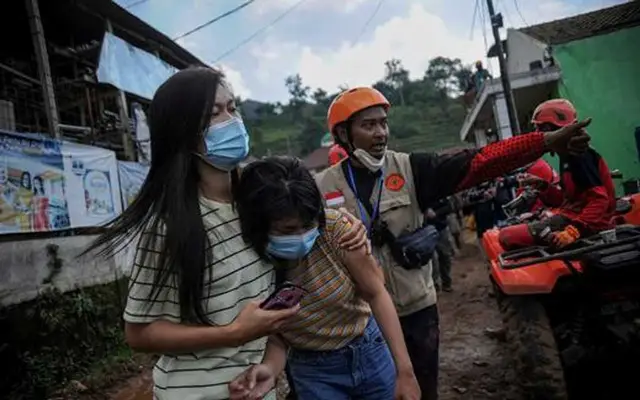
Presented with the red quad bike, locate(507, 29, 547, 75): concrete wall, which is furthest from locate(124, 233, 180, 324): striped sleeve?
locate(507, 29, 547, 75): concrete wall

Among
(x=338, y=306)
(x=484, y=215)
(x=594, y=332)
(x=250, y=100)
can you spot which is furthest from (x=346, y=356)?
(x=250, y=100)

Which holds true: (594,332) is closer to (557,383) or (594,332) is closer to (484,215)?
(557,383)

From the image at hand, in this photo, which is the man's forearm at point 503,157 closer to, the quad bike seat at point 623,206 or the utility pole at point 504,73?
the quad bike seat at point 623,206

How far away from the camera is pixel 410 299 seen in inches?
95.1

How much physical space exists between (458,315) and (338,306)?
4.89 metres

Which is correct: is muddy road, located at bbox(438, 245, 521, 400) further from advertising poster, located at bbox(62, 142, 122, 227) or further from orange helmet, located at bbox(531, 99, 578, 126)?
advertising poster, located at bbox(62, 142, 122, 227)

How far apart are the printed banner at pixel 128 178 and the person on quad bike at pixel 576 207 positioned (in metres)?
6.42

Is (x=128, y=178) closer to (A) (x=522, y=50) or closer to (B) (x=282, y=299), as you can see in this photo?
(B) (x=282, y=299)

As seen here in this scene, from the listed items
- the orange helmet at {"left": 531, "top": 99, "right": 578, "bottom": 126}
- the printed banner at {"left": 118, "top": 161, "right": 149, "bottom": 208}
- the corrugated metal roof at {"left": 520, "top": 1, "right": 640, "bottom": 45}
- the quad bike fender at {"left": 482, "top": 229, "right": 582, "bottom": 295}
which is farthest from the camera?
the corrugated metal roof at {"left": 520, "top": 1, "right": 640, "bottom": 45}

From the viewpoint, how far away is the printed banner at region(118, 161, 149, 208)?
26.7ft

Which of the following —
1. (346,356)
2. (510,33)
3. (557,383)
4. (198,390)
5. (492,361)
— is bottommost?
(492,361)

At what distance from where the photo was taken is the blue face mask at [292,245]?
1.52 metres

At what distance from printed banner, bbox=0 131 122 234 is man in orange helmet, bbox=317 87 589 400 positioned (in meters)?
4.61

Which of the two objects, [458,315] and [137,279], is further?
[458,315]
